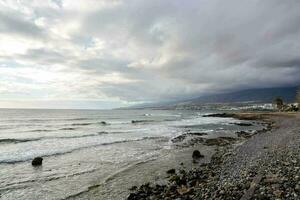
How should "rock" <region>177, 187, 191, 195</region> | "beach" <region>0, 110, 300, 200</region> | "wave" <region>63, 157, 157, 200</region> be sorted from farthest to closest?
"wave" <region>63, 157, 157, 200</region> → "rock" <region>177, 187, 191, 195</region> → "beach" <region>0, 110, 300, 200</region>

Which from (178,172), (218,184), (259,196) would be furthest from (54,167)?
(259,196)

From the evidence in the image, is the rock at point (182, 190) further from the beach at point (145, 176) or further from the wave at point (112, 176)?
the wave at point (112, 176)

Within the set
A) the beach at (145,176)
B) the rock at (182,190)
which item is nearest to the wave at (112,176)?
the beach at (145,176)

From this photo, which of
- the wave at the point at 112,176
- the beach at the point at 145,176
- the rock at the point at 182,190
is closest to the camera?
the beach at the point at 145,176

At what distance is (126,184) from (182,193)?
4549mm

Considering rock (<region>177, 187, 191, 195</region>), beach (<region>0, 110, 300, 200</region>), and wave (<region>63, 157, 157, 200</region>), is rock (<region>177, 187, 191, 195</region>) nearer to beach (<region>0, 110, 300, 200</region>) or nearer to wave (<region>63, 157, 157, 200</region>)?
beach (<region>0, 110, 300, 200</region>)

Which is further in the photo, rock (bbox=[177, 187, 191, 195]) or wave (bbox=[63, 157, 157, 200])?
wave (bbox=[63, 157, 157, 200])

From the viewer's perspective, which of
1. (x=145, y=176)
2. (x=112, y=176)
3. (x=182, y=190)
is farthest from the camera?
(x=112, y=176)

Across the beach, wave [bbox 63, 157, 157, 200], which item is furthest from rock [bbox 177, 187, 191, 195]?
wave [bbox 63, 157, 157, 200]

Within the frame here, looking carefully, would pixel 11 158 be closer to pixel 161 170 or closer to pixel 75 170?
pixel 75 170

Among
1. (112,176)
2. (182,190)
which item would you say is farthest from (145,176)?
(182,190)

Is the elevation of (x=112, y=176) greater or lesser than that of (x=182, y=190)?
lesser

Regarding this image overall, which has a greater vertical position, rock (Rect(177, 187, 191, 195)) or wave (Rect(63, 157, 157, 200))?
rock (Rect(177, 187, 191, 195))

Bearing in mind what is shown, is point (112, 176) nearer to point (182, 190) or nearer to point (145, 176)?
point (145, 176)
